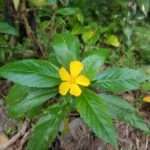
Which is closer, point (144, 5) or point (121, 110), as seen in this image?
point (121, 110)

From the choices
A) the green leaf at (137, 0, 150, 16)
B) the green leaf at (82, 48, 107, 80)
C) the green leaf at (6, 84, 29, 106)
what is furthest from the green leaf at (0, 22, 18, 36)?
the green leaf at (137, 0, 150, 16)

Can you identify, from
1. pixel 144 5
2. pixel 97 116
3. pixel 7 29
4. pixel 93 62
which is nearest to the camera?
pixel 97 116

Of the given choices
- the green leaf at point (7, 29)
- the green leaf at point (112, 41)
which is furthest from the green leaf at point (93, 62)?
the green leaf at point (112, 41)

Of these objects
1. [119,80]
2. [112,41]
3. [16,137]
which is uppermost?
[119,80]

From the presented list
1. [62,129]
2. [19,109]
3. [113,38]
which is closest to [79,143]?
Result: [62,129]

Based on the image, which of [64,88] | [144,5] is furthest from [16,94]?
[144,5]

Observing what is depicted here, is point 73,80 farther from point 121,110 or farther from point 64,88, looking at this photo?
point 121,110

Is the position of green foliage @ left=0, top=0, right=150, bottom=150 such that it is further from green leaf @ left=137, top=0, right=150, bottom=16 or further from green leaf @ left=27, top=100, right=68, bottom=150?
green leaf @ left=137, top=0, right=150, bottom=16
